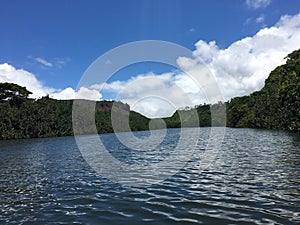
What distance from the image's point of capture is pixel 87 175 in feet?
63.5

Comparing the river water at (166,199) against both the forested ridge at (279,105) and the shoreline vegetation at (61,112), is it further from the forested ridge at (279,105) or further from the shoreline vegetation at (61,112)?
the shoreline vegetation at (61,112)

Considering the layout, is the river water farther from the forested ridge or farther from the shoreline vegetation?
the shoreline vegetation

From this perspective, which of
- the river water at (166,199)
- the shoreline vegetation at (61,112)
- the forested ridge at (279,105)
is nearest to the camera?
the river water at (166,199)

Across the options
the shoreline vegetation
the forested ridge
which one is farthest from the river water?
the shoreline vegetation

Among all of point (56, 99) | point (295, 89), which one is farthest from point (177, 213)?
point (56, 99)

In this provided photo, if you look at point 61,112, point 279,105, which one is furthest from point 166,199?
point 61,112

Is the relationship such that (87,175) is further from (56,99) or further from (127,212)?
(56,99)

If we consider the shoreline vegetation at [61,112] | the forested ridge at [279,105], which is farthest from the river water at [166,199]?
the shoreline vegetation at [61,112]

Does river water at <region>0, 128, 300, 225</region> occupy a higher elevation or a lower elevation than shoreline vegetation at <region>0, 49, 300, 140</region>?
lower

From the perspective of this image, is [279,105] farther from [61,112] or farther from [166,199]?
[61,112]

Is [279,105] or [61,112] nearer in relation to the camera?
[279,105]

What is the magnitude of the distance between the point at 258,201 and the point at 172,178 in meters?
6.44

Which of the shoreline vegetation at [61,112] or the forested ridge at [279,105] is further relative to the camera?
the shoreline vegetation at [61,112]

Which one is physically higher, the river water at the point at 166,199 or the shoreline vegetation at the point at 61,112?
the shoreline vegetation at the point at 61,112
